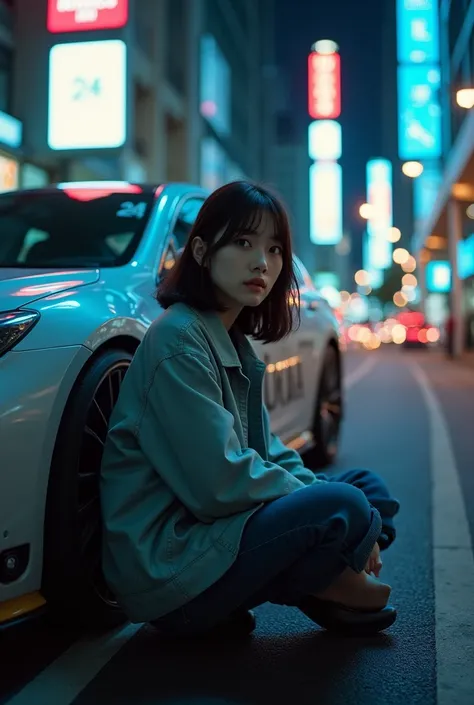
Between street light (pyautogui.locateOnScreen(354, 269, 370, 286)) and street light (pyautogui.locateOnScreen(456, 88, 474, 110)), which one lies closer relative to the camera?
street light (pyautogui.locateOnScreen(456, 88, 474, 110))

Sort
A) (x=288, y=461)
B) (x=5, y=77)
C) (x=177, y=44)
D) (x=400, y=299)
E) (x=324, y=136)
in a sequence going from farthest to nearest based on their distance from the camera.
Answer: (x=324, y=136) < (x=400, y=299) < (x=177, y=44) < (x=5, y=77) < (x=288, y=461)

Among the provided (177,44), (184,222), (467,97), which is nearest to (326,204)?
(177,44)

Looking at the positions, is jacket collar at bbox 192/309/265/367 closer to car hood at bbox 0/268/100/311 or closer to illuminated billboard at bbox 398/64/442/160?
car hood at bbox 0/268/100/311

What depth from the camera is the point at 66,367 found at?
246cm

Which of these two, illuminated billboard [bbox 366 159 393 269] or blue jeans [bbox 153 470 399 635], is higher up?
illuminated billboard [bbox 366 159 393 269]

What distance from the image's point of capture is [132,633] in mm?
2713

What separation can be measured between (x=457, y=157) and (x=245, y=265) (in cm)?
2298

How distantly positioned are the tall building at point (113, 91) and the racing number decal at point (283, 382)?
42.9 ft

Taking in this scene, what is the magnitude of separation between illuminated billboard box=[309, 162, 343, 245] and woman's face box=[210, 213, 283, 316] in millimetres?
102841

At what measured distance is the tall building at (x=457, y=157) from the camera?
22.8 meters

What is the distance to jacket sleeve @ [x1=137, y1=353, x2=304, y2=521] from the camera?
227 centimetres

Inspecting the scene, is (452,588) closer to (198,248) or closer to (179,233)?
(198,248)

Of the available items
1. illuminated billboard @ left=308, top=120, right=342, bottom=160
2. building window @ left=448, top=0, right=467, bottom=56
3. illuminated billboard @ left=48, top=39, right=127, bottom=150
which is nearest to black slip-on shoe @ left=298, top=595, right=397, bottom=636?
illuminated billboard @ left=48, top=39, right=127, bottom=150

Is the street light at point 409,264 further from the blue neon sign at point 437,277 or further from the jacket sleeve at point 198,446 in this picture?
the jacket sleeve at point 198,446
